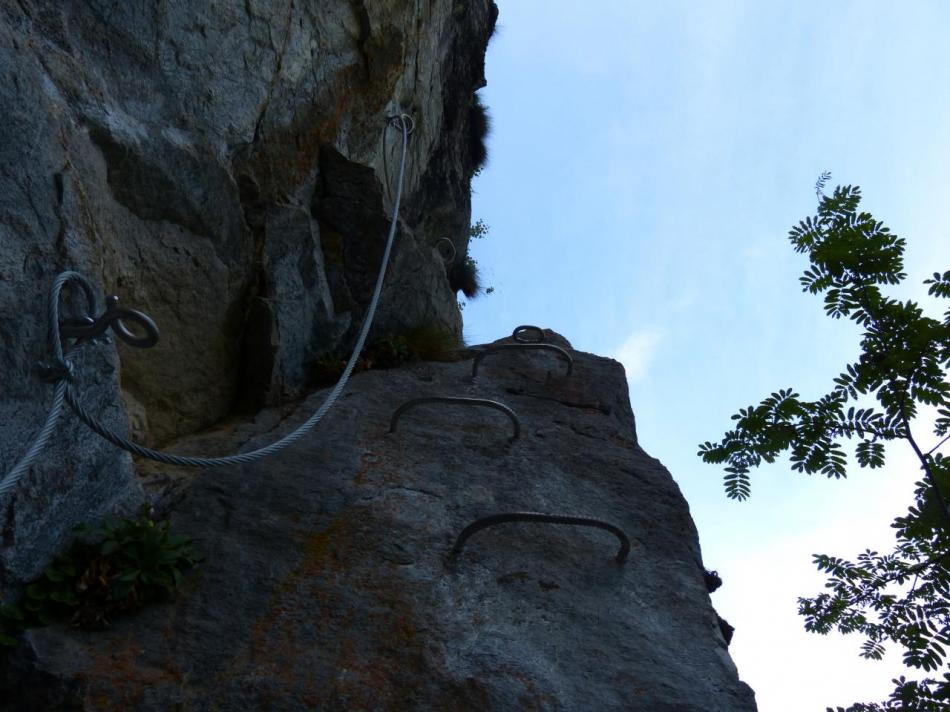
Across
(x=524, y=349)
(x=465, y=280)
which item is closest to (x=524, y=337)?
(x=524, y=349)

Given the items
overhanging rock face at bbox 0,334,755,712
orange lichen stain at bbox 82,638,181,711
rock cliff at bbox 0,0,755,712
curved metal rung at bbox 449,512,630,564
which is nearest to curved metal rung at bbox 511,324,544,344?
rock cliff at bbox 0,0,755,712

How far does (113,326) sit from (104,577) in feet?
3.08

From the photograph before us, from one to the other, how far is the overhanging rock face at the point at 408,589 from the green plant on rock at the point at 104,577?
60 mm

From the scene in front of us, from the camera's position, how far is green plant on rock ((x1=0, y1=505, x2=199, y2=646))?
9.95ft

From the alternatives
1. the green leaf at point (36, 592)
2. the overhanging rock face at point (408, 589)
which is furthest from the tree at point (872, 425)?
the green leaf at point (36, 592)

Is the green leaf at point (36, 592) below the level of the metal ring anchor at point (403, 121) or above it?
below

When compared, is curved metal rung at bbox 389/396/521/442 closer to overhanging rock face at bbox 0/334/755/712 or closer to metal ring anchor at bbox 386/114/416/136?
overhanging rock face at bbox 0/334/755/712

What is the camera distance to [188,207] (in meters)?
4.70

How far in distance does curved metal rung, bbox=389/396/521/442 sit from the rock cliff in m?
0.08

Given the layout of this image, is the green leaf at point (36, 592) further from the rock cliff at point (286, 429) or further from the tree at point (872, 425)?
the tree at point (872, 425)

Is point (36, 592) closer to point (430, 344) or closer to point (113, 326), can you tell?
point (113, 326)

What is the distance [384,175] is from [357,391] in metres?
2.43

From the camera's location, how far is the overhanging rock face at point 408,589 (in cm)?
295

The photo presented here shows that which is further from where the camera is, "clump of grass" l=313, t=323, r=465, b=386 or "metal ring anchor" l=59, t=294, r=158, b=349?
"clump of grass" l=313, t=323, r=465, b=386
